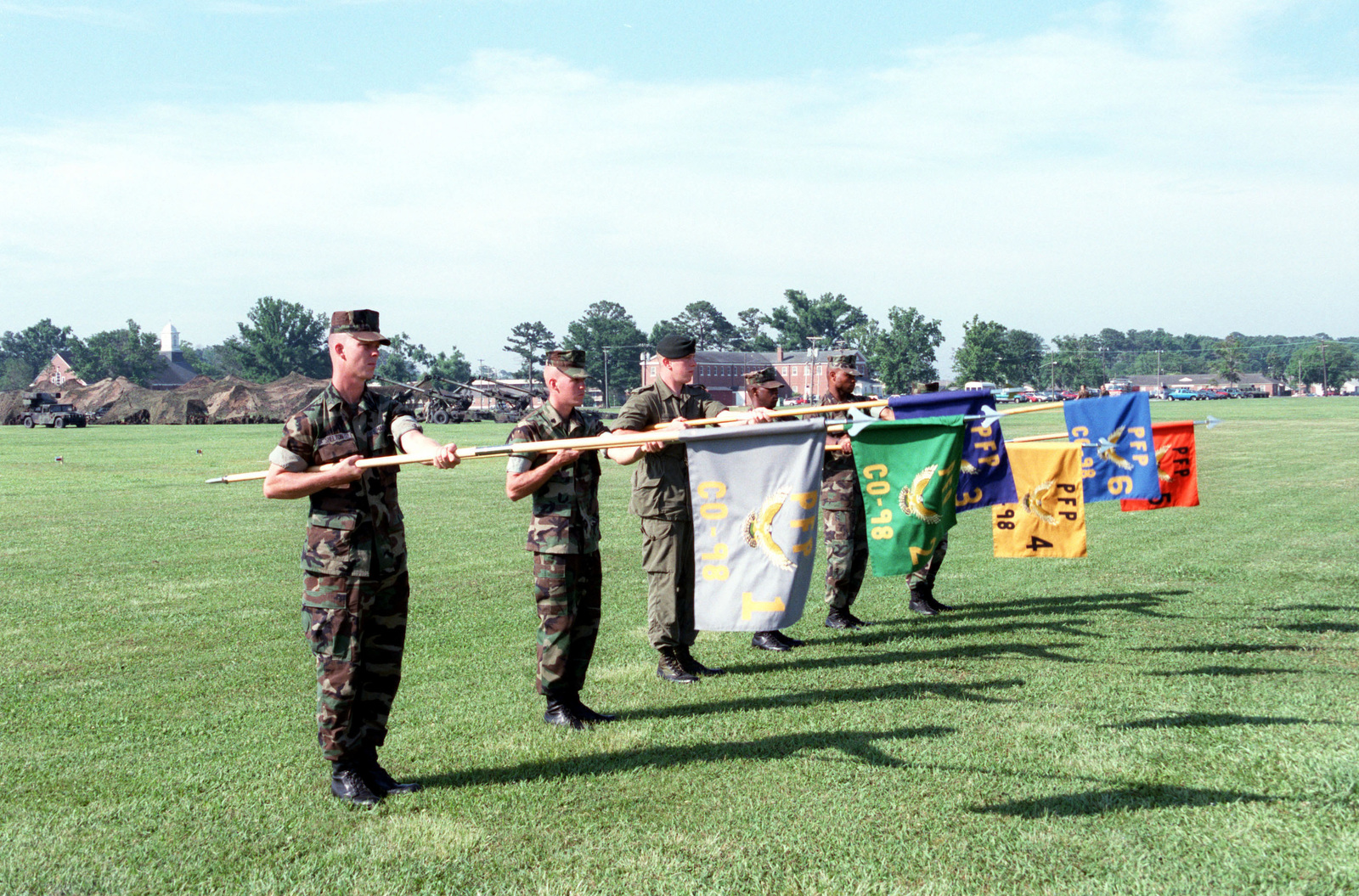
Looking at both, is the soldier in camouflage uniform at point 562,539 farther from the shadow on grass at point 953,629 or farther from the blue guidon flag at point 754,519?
the shadow on grass at point 953,629

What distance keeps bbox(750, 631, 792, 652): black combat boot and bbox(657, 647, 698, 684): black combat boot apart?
42.0 inches

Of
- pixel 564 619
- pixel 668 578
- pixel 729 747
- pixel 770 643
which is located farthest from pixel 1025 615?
pixel 564 619

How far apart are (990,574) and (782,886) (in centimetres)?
775

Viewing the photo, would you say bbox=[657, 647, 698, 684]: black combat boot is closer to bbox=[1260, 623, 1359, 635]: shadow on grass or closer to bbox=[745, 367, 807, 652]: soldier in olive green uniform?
bbox=[745, 367, 807, 652]: soldier in olive green uniform

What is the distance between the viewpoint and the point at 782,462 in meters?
5.64

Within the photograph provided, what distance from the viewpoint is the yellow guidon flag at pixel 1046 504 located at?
759cm

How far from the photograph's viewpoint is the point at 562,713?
20.9 ft

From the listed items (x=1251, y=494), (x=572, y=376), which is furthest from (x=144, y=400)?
(x=572, y=376)

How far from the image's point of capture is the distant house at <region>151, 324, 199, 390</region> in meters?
159

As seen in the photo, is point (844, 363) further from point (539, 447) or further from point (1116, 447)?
point (539, 447)

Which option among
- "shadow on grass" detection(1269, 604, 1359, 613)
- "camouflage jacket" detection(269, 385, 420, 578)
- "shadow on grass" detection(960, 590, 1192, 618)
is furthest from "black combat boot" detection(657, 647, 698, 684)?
"shadow on grass" detection(1269, 604, 1359, 613)

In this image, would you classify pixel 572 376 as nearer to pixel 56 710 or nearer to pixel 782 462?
pixel 782 462

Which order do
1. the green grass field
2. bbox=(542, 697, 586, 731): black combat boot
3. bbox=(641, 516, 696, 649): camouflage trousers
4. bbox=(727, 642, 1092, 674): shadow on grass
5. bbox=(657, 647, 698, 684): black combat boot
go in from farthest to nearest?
bbox=(727, 642, 1092, 674): shadow on grass → bbox=(657, 647, 698, 684): black combat boot → bbox=(641, 516, 696, 649): camouflage trousers → bbox=(542, 697, 586, 731): black combat boot → the green grass field

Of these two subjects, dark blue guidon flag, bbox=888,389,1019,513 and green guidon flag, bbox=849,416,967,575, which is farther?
dark blue guidon flag, bbox=888,389,1019,513
